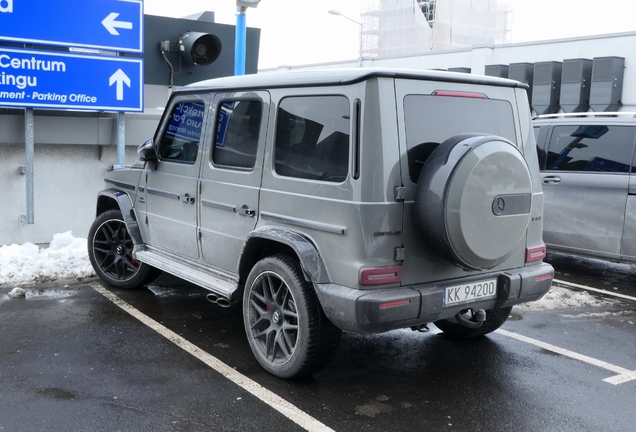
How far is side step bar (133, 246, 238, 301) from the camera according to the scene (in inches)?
193

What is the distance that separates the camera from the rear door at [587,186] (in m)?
7.08

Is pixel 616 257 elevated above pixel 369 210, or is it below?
below

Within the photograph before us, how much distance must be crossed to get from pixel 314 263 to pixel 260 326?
0.82 meters

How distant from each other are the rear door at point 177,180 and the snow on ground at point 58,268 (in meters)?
1.64

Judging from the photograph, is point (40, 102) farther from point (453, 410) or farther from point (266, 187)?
point (453, 410)

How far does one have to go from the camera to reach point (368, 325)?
3.88 meters

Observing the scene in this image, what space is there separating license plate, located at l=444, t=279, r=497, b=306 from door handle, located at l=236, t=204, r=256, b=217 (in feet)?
4.77

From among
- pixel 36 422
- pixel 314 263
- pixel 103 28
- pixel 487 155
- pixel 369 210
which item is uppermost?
pixel 103 28

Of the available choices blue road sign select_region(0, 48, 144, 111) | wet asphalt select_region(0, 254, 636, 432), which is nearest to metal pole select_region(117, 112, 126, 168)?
blue road sign select_region(0, 48, 144, 111)

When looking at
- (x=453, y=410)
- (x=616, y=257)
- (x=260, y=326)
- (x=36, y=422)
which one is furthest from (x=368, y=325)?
(x=616, y=257)

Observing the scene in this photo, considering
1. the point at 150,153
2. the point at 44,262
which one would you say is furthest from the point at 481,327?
the point at 44,262

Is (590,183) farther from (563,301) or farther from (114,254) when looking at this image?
(114,254)

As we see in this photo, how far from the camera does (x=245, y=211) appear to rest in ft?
15.6

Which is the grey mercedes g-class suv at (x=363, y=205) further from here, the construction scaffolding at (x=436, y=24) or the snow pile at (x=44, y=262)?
the construction scaffolding at (x=436, y=24)
